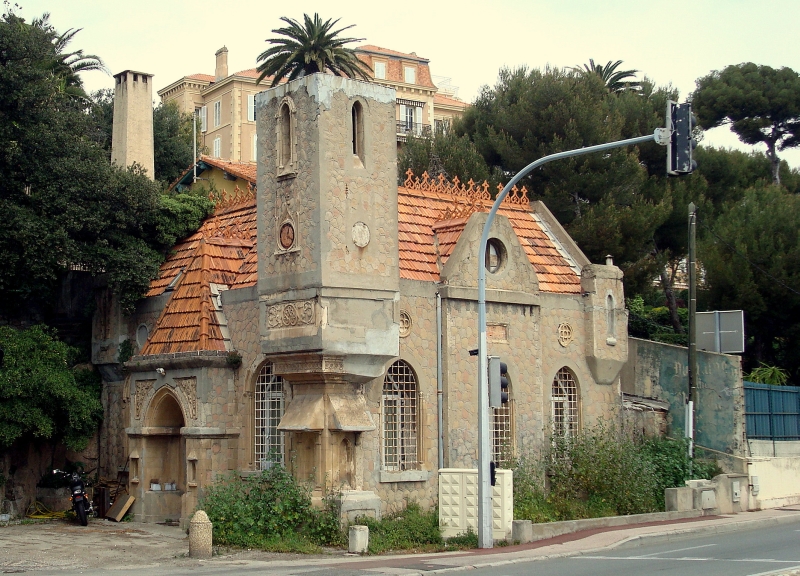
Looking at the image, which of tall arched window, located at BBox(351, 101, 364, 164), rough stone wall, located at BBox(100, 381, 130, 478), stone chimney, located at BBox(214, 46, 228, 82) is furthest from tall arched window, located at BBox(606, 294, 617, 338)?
stone chimney, located at BBox(214, 46, 228, 82)

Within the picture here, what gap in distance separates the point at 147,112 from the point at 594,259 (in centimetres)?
1446

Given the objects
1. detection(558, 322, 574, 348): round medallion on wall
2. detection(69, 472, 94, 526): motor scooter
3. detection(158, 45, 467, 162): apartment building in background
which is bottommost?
detection(69, 472, 94, 526): motor scooter

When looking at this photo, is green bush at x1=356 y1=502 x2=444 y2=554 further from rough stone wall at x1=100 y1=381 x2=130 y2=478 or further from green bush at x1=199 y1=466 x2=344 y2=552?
rough stone wall at x1=100 y1=381 x2=130 y2=478

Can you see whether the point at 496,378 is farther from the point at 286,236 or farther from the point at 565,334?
the point at 565,334

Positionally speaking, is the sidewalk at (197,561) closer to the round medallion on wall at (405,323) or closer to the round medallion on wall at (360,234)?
the round medallion on wall at (405,323)

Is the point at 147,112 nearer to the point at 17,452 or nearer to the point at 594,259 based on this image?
the point at 17,452

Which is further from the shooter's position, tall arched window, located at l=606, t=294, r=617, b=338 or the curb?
tall arched window, located at l=606, t=294, r=617, b=338

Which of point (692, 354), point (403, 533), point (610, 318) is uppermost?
point (610, 318)

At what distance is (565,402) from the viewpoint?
26438 mm

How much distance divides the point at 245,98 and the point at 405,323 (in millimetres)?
49899

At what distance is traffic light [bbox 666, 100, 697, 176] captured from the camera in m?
15.9

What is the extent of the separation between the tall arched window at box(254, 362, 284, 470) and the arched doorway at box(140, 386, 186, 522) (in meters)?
1.96

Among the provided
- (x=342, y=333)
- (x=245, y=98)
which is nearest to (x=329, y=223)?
(x=342, y=333)

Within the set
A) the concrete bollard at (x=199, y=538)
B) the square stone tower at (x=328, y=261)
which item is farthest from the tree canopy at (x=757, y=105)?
the concrete bollard at (x=199, y=538)
